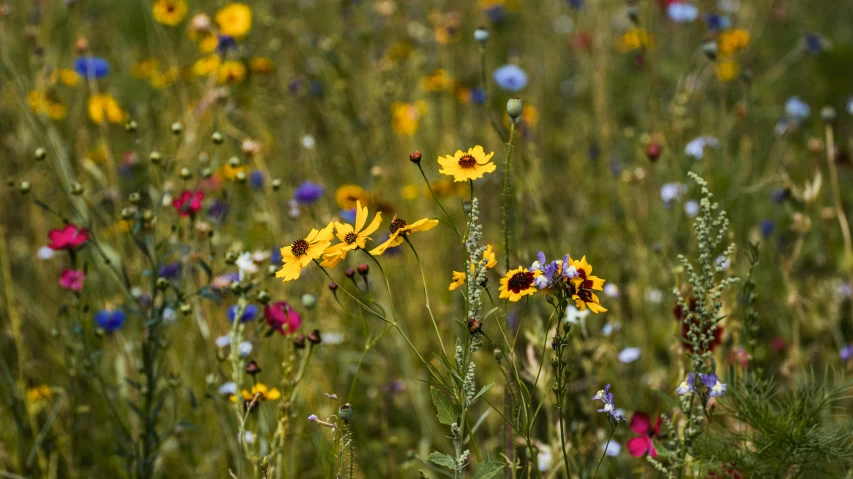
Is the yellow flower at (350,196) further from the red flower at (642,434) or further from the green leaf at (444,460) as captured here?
the green leaf at (444,460)

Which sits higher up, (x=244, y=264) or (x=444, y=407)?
(x=244, y=264)

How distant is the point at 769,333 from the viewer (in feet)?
7.61

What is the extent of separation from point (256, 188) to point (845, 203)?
211 centimetres

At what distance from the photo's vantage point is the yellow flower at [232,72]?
8.09 feet

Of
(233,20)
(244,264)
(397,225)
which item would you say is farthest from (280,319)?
(233,20)

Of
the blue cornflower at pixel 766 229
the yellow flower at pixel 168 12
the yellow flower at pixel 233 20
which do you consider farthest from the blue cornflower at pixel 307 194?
the blue cornflower at pixel 766 229

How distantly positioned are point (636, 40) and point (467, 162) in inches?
67.4

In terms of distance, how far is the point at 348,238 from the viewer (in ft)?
3.71

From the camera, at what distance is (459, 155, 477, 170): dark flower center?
3.71 feet

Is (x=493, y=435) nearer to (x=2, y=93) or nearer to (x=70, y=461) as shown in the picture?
(x=70, y=461)

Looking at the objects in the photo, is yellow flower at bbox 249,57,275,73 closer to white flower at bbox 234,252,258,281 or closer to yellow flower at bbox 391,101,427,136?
yellow flower at bbox 391,101,427,136

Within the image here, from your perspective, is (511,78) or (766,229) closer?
(766,229)

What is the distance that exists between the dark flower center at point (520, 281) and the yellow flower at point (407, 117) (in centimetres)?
166

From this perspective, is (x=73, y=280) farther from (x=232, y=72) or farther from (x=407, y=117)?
(x=407, y=117)
